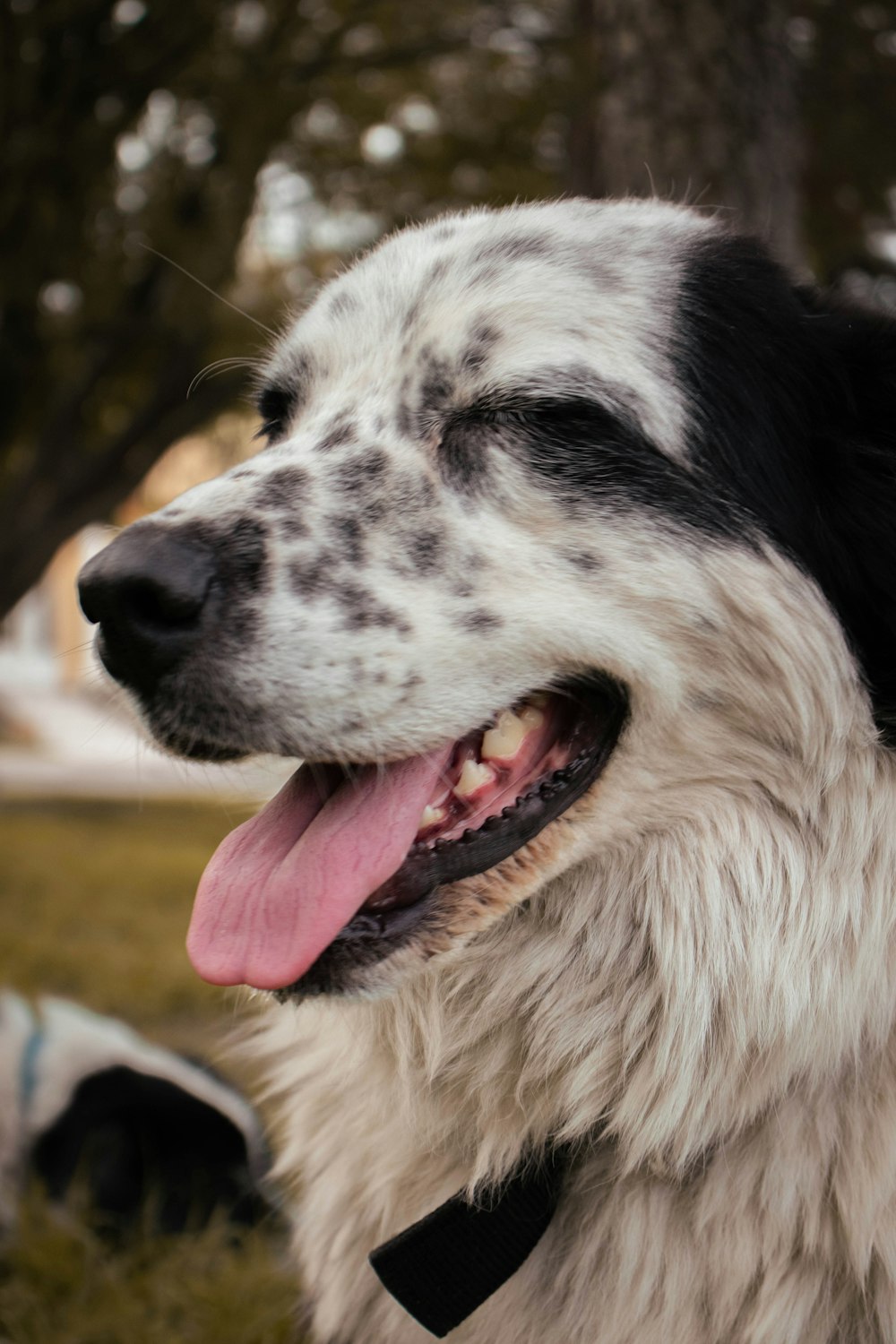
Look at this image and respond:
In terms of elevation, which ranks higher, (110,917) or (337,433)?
(337,433)

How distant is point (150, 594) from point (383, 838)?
526 millimetres

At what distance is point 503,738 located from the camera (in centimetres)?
201

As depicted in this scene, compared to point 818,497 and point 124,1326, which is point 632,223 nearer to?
point 818,497

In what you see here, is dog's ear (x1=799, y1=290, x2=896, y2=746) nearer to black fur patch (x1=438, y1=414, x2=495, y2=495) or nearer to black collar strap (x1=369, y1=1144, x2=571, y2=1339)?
black fur patch (x1=438, y1=414, x2=495, y2=495)

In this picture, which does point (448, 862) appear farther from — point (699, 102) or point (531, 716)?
point (699, 102)

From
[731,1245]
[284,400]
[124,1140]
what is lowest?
[124,1140]

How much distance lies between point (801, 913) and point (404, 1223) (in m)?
0.90

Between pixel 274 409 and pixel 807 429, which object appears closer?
pixel 807 429

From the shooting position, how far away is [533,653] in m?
1.94

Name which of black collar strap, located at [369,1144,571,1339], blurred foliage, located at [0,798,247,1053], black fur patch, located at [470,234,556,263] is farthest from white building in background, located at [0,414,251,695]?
black collar strap, located at [369,1144,571,1339]

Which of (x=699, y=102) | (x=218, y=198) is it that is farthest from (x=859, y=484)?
(x=218, y=198)

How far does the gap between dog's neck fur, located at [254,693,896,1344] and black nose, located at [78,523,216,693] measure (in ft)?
2.14

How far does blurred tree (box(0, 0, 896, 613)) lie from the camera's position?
391 cm

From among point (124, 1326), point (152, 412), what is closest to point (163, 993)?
point (124, 1326)
